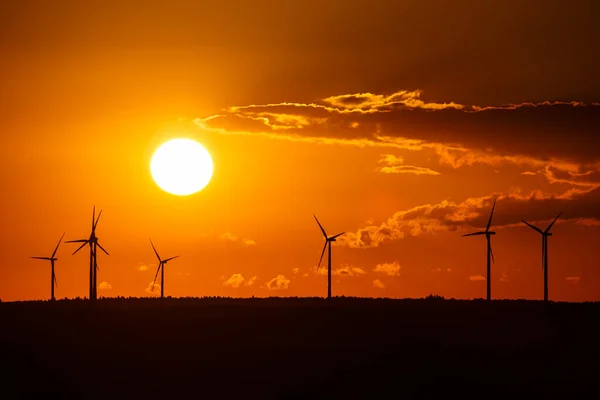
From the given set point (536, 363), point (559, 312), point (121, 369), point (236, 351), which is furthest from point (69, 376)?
point (559, 312)

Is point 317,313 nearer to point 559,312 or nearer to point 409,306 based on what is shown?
point 409,306

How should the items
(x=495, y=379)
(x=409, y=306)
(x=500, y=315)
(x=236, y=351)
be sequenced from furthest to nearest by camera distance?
(x=409, y=306)
(x=500, y=315)
(x=236, y=351)
(x=495, y=379)

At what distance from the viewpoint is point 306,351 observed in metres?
156

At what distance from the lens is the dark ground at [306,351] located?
143250 millimetres

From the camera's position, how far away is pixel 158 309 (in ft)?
618

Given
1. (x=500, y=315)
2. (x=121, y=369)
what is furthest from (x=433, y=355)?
(x=121, y=369)

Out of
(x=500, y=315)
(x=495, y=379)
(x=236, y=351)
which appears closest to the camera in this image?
(x=495, y=379)

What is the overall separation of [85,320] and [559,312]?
5669 cm

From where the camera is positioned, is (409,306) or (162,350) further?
(409,306)

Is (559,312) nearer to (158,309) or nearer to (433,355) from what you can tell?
(433,355)

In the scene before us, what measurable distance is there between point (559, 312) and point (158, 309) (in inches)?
2037

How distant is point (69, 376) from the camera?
493ft

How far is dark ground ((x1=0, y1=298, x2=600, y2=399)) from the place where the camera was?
14325 centimetres

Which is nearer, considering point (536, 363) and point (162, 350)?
point (536, 363)
